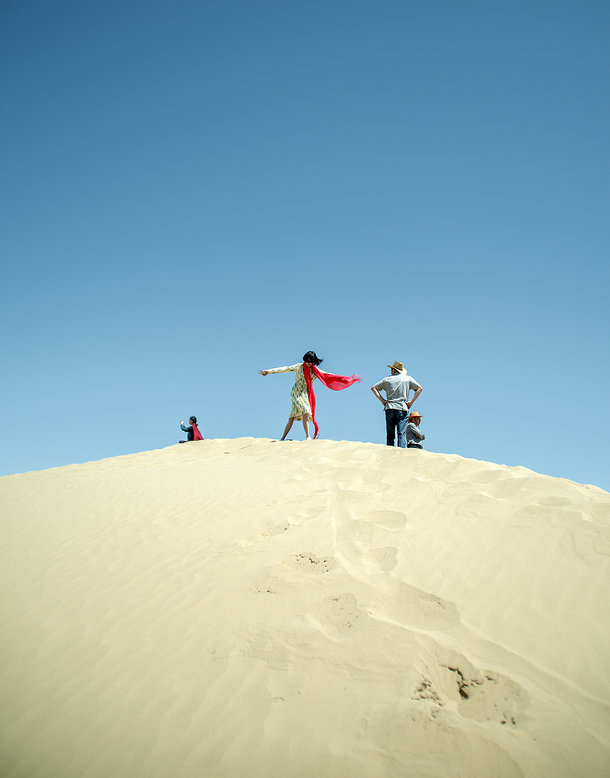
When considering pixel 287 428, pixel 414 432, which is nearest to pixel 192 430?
pixel 287 428

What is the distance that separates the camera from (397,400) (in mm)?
7965

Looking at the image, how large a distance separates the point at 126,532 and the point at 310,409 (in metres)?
5.53

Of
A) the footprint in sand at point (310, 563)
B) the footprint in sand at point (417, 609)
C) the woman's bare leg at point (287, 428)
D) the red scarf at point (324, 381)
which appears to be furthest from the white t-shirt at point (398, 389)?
the footprint in sand at point (417, 609)

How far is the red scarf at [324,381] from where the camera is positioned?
9.56 meters

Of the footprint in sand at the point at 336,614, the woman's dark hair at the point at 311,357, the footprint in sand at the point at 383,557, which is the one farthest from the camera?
the woman's dark hair at the point at 311,357

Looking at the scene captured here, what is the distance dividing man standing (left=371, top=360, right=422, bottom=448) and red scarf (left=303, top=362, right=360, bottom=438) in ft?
5.23

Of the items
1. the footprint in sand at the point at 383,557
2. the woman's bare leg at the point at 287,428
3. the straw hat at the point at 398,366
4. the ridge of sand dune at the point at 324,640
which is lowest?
the ridge of sand dune at the point at 324,640

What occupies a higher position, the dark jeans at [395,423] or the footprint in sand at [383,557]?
the dark jeans at [395,423]

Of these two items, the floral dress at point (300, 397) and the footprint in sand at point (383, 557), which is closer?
the footprint in sand at point (383, 557)

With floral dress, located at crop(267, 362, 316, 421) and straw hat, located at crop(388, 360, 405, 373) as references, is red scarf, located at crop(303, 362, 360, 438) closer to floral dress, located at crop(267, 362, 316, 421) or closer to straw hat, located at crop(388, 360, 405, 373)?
floral dress, located at crop(267, 362, 316, 421)

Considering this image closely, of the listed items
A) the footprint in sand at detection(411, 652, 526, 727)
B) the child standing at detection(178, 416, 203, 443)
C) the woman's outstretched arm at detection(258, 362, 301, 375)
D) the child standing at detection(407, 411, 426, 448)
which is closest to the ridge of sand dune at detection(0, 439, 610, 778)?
the footprint in sand at detection(411, 652, 526, 727)

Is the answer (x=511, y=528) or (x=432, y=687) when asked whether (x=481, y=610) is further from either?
(x=511, y=528)

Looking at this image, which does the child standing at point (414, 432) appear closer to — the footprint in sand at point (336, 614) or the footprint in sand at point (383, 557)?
the footprint in sand at point (383, 557)

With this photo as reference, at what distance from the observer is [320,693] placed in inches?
82.8
